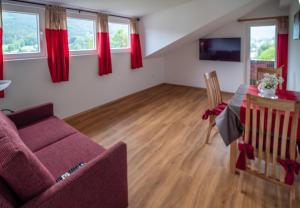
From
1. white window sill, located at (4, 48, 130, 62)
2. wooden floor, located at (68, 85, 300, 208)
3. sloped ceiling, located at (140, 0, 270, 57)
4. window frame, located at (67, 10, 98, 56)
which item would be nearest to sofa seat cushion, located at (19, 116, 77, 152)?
wooden floor, located at (68, 85, 300, 208)

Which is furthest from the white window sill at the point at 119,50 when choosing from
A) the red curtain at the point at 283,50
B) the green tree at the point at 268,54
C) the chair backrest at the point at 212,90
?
the red curtain at the point at 283,50

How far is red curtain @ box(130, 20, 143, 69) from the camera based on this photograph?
5.18 metres

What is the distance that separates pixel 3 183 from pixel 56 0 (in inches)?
121

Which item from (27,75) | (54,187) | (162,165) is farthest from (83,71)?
(54,187)

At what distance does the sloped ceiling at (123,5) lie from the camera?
355 cm

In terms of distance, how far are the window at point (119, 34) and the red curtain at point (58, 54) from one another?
→ 4.61ft

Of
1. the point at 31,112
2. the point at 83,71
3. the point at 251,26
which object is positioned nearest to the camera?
the point at 31,112

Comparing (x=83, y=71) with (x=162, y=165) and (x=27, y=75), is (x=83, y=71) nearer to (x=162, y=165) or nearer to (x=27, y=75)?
(x=27, y=75)

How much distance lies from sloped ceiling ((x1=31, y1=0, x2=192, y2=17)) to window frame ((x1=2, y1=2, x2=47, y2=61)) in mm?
230

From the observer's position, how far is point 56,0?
3275 mm

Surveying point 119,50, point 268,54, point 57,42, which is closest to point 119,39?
point 119,50

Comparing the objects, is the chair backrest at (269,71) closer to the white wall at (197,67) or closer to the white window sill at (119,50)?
the white wall at (197,67)

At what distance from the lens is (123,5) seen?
157 inches

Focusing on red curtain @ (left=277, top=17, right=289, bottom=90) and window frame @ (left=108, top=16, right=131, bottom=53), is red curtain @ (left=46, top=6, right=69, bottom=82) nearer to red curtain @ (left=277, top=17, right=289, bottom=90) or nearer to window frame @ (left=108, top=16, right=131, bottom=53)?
window frame @ (left=108, top=16, right=131, bottom=53)
